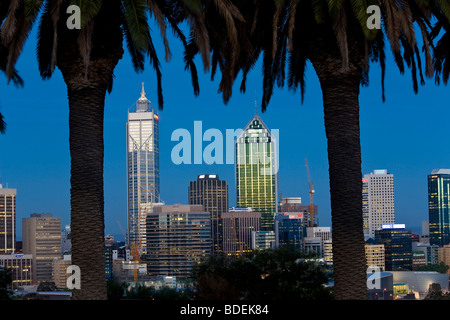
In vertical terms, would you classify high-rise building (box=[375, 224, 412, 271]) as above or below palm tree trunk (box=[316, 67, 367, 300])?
below

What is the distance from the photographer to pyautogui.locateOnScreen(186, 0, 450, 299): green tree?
11.5 m

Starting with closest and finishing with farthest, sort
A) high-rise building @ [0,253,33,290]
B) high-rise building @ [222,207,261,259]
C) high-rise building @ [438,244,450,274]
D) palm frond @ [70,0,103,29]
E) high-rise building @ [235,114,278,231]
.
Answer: palm frond @ [70,0,103,29] < high-rise building @ [0,253,33,290] < high-rise building @ [438,244,450,274] < high-rise building @ [222,207,261,259] < high-rise building @ [235,114,278,231]

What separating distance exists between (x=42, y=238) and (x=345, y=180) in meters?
101

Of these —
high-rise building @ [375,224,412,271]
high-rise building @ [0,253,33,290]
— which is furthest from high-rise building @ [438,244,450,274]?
high-rise building @ [0,253,33,290]

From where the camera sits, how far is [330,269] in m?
15.1

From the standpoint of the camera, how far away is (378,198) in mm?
158875

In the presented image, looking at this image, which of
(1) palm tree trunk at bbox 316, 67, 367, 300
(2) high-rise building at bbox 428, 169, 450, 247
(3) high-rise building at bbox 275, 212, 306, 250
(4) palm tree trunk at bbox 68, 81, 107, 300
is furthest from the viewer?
(3) high-rise building at bbox 275, 212, 306, 250

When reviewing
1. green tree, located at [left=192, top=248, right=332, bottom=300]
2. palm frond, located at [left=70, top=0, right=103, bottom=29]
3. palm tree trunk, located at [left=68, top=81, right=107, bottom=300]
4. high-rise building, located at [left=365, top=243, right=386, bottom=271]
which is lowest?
high-rise building, located at [left=365, top=243, right=386, bottom=271]

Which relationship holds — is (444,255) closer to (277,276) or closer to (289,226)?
(289,226)

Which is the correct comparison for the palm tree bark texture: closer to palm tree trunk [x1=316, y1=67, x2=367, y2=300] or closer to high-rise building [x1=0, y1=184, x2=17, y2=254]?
palm tree trunk [x1=316, y1=67, x2=367, y2=300]

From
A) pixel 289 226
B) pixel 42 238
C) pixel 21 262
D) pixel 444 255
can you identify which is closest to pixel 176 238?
pixel 289 226

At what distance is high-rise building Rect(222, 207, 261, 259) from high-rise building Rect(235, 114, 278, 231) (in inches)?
145
